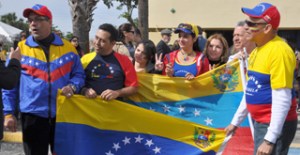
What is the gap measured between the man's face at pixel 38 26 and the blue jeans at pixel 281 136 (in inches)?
84.8

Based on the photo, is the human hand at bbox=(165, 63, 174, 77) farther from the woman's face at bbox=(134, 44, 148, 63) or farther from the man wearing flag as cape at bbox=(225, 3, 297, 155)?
the man wearing flag as cape at bbox=(225, 3, 297, 155)

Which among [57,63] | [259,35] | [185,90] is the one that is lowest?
[185,90]

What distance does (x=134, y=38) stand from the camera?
304 inches

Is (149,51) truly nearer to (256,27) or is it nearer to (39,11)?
(39,11)

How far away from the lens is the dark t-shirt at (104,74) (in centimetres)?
473

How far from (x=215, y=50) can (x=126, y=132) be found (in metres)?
1.80

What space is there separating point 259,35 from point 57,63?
193cm

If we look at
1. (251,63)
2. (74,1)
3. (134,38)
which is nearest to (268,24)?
(251,63)

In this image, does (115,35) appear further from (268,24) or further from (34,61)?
(268,24)

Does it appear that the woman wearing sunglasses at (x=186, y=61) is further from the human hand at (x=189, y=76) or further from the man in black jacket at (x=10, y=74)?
the man in black jacket at (x=10, y=74)

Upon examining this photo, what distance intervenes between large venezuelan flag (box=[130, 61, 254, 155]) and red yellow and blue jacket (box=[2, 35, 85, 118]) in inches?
48.1

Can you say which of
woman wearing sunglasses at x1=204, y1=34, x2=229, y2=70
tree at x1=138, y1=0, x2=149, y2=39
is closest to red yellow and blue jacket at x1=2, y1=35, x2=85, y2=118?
woman wearing sunglasses at x1=204, y1=34, x2=229, y2=70

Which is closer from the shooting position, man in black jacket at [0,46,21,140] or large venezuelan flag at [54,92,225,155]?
man in black jacket at [0,46,21,140]

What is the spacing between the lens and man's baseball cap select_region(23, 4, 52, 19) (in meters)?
4.36
